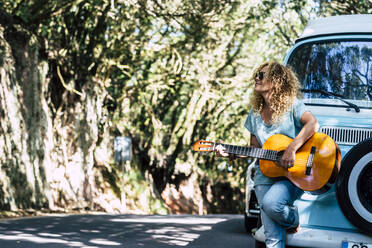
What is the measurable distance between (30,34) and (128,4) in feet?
9.68

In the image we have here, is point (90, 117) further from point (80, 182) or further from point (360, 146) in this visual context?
point (360, 146)

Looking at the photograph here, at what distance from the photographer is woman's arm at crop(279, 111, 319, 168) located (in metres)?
5.11

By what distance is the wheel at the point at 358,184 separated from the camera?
5297 millimetres

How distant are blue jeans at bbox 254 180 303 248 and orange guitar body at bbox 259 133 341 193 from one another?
85mm

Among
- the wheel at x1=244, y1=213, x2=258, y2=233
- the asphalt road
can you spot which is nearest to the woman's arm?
the asphalt road

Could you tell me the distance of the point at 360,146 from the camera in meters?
5.34

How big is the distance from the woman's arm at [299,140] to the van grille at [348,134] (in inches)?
29.3

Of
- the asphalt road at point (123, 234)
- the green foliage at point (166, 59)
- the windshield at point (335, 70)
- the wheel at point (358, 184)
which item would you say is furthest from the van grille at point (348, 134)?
the green foliage at point (166, 59)

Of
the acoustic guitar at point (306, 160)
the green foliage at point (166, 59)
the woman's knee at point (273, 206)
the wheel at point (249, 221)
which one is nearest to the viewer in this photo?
the woman's knee at point (273, 206)

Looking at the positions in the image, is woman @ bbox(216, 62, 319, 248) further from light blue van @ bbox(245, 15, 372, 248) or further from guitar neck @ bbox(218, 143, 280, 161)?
light blue van @ bbox(245, 15, 372, 248)

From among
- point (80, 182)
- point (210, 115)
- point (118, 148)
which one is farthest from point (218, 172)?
point (80, 182)

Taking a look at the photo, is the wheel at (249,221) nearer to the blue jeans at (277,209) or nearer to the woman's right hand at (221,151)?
the blue jeans at (277,209)

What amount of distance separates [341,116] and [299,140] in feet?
3.80

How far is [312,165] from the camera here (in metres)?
5.21
